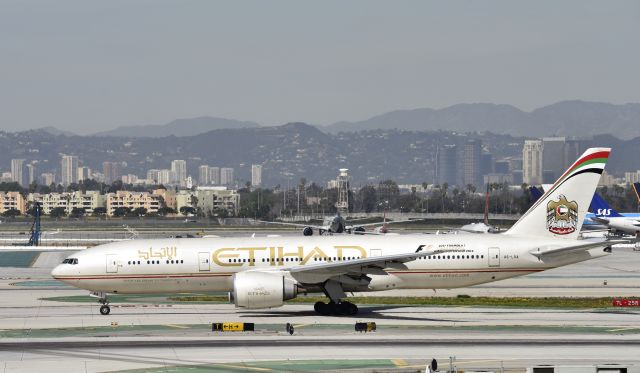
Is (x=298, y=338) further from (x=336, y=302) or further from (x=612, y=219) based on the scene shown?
(x=612, y=219)

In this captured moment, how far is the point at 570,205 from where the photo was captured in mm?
52500

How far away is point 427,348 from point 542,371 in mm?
10349

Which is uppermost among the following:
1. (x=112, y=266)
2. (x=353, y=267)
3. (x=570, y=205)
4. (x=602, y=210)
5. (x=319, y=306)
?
(x=570, y=205)

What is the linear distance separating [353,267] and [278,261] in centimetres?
408

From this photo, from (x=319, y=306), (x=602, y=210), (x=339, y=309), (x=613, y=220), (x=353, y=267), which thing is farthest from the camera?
(x=602, y=210)

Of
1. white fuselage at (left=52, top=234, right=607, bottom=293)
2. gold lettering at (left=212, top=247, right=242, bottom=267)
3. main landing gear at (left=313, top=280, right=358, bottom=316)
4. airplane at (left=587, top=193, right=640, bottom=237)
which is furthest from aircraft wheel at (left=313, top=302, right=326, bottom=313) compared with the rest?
airplane at (left=587, top=193, right=640, bottom=237)

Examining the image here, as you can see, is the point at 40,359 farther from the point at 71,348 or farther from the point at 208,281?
the point at 208,281

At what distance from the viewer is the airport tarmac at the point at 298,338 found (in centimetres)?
3628

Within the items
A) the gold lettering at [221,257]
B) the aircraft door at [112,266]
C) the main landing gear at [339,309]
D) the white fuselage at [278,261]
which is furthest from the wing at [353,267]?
the aircraft door at [112,266]

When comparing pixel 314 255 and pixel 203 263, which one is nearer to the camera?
pixel 203 263

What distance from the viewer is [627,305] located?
53.2m

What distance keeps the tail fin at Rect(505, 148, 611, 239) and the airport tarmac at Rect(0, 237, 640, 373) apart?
13.0 ft

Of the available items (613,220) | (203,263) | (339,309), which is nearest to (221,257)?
(203,263)

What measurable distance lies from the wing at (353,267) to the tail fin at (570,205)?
19.9 ft
